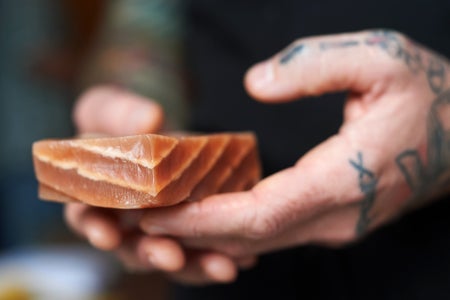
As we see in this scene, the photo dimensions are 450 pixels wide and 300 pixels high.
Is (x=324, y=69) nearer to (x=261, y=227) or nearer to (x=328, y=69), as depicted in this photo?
(x=328, y=69)

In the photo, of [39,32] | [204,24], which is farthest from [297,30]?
[39,32]

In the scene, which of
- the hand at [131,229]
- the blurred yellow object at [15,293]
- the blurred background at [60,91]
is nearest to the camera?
the hand at [131,229]

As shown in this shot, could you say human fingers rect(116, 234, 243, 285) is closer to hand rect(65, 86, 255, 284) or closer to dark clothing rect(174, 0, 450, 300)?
hand rect(65, 86, 255, 284)

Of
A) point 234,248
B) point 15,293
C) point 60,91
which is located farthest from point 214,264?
point 60,91

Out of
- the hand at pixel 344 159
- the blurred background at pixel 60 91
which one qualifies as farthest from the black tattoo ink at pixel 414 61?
the blurred background at pixel 60 91

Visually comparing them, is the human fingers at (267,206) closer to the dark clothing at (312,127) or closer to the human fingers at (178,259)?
the human fingers at (178,259)

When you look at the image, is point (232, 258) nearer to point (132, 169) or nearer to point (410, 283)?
point (132, 169)
